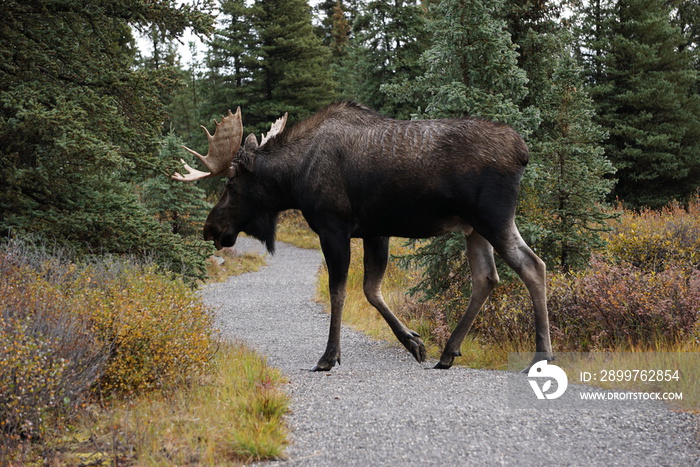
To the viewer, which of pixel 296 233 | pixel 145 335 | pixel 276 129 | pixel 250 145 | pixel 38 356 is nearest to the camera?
pixel 38 356

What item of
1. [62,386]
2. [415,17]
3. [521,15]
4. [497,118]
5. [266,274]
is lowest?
[266,274]

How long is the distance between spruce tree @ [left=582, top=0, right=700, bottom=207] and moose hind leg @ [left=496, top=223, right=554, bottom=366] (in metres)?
16.6

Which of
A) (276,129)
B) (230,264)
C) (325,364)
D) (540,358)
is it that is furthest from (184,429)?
(230,264)

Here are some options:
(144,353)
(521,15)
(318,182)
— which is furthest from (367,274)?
(521,15)

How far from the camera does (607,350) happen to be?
20.1 ft

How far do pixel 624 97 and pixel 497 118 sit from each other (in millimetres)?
16575

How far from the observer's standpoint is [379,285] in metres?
6.91

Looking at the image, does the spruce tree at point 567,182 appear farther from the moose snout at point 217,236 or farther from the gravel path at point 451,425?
the moose snout at point 217,236

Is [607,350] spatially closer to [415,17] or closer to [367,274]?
[367,274]

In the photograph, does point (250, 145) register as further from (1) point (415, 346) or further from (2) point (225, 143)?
(1) point (415, 346)

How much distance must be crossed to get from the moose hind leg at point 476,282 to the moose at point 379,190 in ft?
0.03

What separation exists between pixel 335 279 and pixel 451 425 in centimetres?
249

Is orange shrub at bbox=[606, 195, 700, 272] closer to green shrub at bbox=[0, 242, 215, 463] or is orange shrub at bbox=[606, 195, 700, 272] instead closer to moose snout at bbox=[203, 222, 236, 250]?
moose snout at bbox=[203, 222, 236, 250]

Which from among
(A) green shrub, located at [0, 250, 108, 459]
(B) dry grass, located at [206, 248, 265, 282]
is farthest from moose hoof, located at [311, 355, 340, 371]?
(B) dry grass, located at [206, 248, 265, 282]
